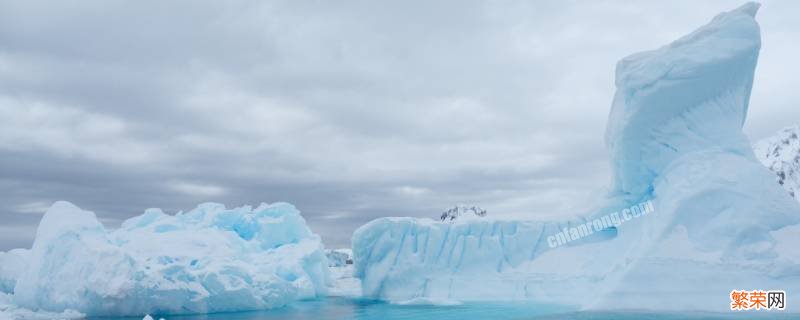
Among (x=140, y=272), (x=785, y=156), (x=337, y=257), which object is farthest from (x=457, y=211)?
(x=140, y=272)

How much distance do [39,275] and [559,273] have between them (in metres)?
12.9

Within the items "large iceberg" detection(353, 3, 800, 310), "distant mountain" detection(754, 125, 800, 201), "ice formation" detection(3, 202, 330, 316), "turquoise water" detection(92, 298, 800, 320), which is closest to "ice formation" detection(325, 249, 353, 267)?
"ice formation" detection(3, 202, 330, 316)

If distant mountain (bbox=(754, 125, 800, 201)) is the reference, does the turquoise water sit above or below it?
below

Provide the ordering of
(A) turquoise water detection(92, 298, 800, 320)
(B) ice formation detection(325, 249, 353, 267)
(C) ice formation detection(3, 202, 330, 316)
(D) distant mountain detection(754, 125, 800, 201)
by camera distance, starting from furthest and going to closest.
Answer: (D) distant mountain detection(754, 125, 800, 201) → (B) ice formation detection(325, 249, 353, 267) → (C) ice formation detection(3, 202, 330, 316) → (A) turquoise water detection(92, 298, 800, 320)

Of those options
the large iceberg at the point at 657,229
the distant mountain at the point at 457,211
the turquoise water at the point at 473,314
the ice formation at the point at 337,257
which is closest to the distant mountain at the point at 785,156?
the distant mountain at the point at 457,211

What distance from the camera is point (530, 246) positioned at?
17469 millimetres

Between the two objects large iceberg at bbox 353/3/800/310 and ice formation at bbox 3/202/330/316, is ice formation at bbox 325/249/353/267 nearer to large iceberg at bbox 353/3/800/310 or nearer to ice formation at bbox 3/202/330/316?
ice formation at bbox 3/202/330/316

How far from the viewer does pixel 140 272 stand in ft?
46.2

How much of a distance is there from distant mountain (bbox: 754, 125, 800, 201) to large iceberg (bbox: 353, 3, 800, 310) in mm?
40194

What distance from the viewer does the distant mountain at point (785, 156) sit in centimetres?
5047

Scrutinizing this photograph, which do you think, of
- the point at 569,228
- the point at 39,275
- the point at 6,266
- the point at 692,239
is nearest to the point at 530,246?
the point at 569,228

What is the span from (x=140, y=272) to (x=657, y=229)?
36.6 ft

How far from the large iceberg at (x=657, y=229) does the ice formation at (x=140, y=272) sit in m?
3.61

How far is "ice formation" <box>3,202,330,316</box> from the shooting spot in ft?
45.9
